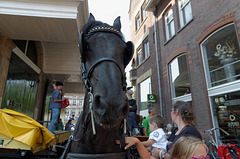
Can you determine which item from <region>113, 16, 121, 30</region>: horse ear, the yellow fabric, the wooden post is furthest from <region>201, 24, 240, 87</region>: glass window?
the wooden post

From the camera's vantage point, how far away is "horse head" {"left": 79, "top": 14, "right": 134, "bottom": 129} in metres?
1.09

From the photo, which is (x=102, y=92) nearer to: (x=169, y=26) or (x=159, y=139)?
(x=159, y=139)

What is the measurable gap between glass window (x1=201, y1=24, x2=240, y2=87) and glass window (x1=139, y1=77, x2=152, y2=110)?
20.4 feet

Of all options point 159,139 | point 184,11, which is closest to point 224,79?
point 184,11

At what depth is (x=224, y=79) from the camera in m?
6.42

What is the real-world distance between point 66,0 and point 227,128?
7.54 metres

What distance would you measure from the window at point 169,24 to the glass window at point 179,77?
86.9 inches

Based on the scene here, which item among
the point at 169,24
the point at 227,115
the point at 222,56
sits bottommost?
the point at 227,115

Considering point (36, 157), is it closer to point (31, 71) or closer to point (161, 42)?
point (31, 71)

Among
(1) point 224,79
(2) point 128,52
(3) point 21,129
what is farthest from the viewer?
(1) point 224,79

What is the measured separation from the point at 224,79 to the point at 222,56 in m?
1.05

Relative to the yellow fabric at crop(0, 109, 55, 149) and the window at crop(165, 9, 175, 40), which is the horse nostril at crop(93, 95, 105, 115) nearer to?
the yellow fabric at crop(0, 109, 55, 149)

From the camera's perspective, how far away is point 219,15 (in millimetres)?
6465

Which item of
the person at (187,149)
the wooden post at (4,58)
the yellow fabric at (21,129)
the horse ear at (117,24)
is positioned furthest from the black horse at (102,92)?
the wooden post at (4,58)
